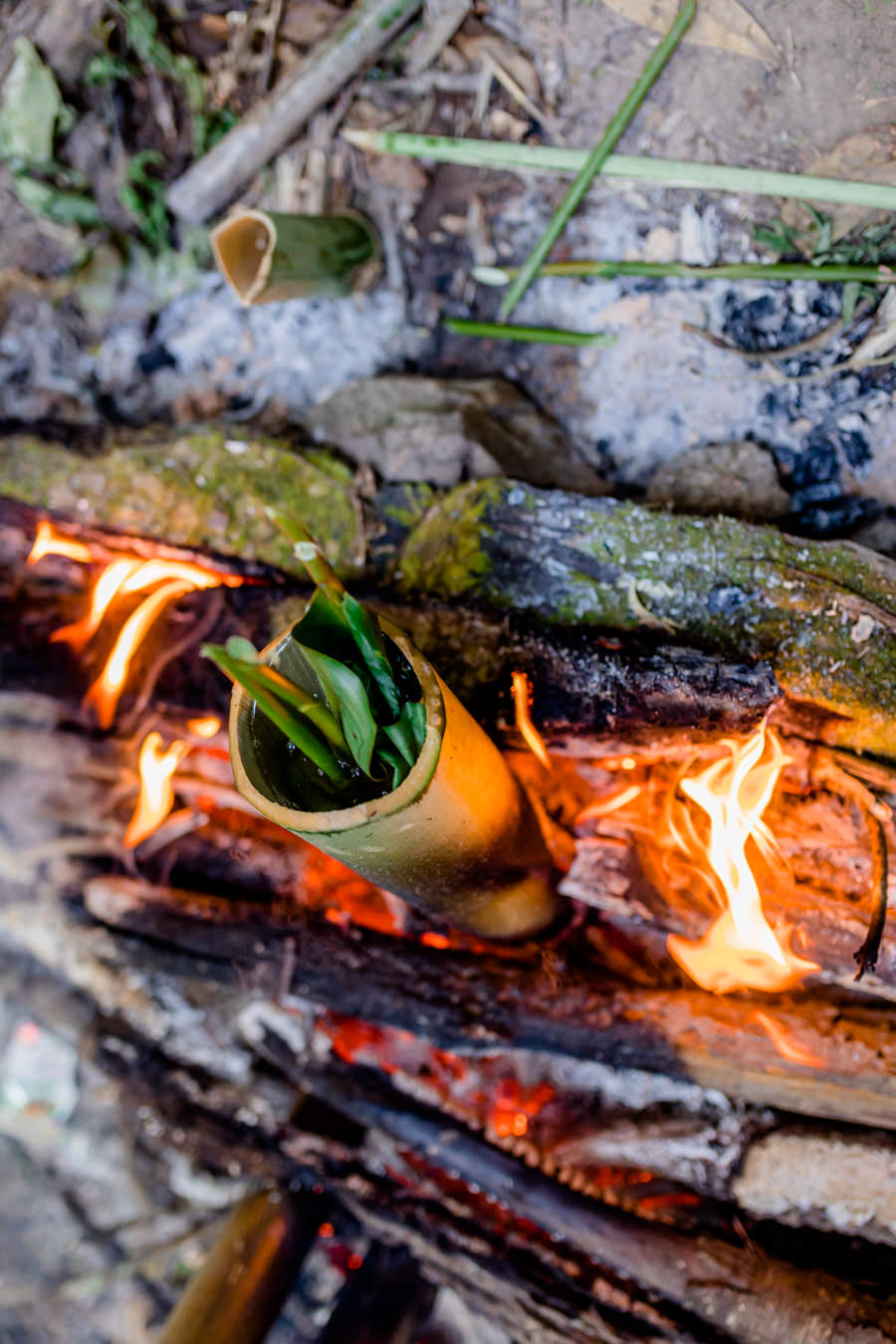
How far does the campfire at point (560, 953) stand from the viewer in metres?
2.22

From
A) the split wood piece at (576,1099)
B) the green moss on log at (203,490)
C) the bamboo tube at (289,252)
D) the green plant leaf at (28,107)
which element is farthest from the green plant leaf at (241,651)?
the green plant leaf at (28,107)

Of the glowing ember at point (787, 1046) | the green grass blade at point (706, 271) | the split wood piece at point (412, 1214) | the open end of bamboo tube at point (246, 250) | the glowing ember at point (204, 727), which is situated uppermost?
the green grass blade at point (706, 271)

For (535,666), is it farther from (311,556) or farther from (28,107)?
(28,107)

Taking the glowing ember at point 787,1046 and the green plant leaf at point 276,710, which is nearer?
the green plant leaf at point 276,710

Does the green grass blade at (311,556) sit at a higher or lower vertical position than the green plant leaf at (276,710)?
higher

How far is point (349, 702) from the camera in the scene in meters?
1.52

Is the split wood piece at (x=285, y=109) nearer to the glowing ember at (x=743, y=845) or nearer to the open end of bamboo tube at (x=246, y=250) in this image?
the open end of bamboo tube at (x=246, y=250)

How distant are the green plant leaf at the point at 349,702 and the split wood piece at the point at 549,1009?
1181 millimetres

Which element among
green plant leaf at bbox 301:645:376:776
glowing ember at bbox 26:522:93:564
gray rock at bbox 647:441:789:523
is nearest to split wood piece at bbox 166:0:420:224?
→ glowing ember at bbox 26:522:93:564

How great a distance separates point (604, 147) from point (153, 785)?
261 centimetres

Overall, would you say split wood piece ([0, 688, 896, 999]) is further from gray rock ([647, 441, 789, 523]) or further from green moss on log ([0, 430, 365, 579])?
gray rock ([647, 441, 789, 523])

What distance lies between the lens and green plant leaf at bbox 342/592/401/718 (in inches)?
58.5

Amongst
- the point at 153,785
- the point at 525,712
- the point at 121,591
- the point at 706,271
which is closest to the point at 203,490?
the point at 121,591

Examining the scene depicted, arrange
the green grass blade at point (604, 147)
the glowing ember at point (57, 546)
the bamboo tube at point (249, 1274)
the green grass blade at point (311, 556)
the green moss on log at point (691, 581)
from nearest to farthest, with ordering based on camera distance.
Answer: the green grass blade at point (311, 556), the green moss on log at point (691, 581), the green grass blade at point (604, 147), the bamboo tube at point (249, 1274), the glowing ember at point (57, 546)
